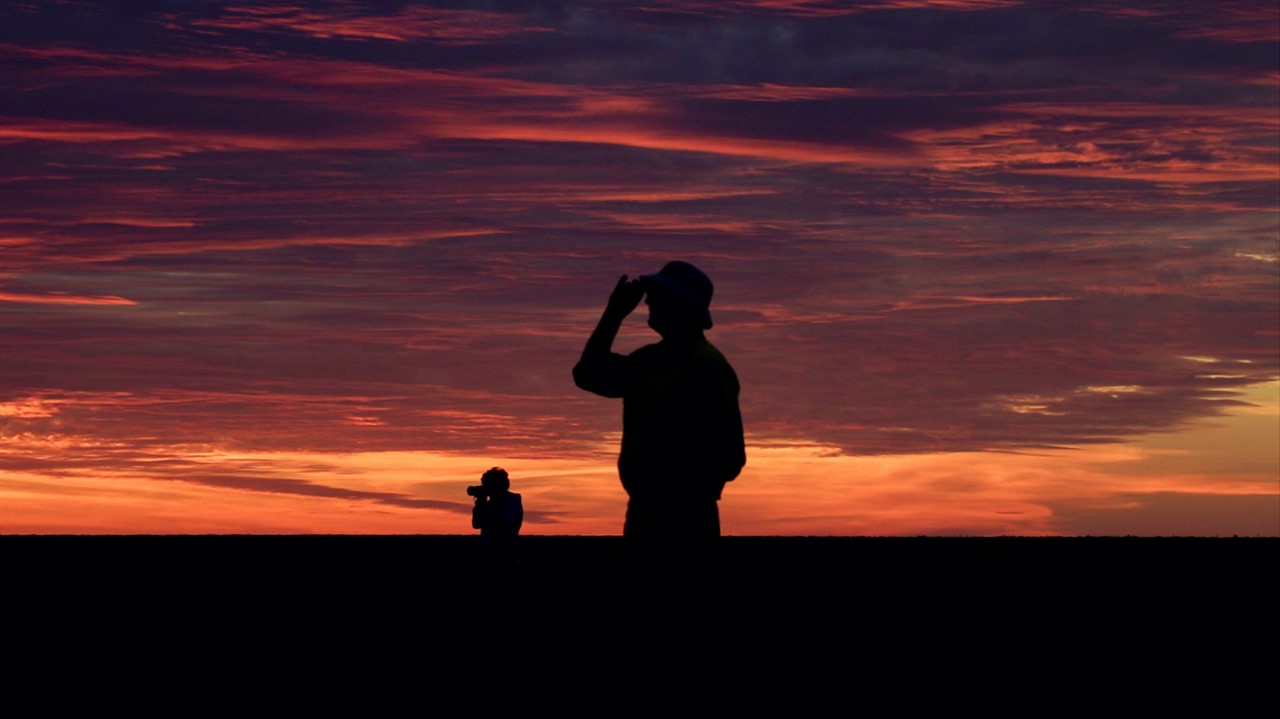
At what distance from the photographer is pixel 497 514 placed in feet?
47.4

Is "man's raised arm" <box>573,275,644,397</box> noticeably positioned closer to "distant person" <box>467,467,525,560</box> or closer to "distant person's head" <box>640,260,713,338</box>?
"distant person's head" <box>640,260,713,338</box>

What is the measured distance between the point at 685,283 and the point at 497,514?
23.4 ft

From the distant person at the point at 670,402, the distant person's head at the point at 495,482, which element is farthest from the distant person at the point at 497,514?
the distant person at the point at 670,402

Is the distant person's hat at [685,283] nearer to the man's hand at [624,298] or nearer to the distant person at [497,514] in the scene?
the man's hand at [624,298]

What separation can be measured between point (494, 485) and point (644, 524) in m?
7.15

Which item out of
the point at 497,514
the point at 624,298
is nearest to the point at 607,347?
the point at 624,298

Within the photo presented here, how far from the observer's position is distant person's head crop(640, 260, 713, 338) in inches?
297

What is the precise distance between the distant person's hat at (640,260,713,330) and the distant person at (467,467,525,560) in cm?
699

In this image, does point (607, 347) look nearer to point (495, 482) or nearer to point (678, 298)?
point (678, 298)

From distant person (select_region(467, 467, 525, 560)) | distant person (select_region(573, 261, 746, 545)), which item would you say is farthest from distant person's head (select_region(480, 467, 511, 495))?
distant person (select_region(573, 261, 746, 545))

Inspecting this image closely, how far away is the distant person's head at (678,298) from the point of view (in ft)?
24.8
